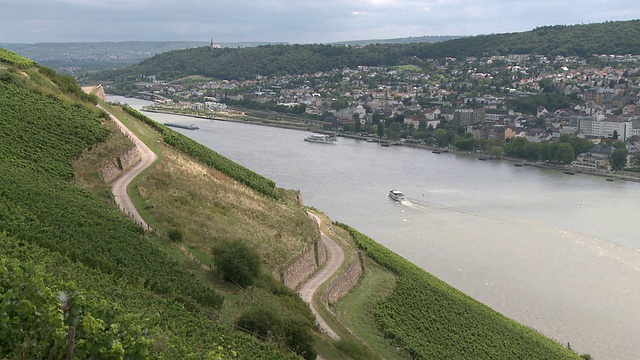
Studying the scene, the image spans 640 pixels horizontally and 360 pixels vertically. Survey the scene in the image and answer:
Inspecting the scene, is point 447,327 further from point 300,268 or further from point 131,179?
point 131,179

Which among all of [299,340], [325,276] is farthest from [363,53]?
[299,340]

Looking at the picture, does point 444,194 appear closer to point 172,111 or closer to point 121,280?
point 121,280

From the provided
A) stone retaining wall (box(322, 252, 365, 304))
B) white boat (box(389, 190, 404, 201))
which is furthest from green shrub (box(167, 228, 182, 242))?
white boat (box(389, 190, 404, 201))

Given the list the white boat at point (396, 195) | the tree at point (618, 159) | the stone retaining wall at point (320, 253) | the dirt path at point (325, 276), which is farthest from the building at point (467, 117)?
the stone retaining wall at point (320, 253)

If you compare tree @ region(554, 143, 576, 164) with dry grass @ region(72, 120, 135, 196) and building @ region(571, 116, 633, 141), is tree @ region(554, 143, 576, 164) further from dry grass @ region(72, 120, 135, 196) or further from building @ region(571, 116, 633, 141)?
dry grass @ region(72, 120, 135, 196)

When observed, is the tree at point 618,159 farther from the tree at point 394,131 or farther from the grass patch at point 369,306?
the grass patch at point 369,306

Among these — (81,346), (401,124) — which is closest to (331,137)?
(401,124)
